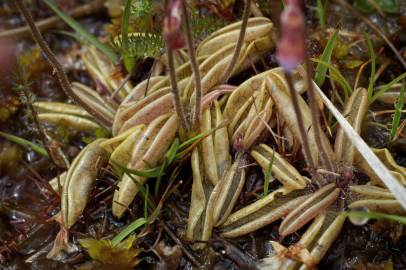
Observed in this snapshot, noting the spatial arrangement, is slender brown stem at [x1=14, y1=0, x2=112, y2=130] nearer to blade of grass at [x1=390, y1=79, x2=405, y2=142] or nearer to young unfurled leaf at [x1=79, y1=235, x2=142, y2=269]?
young unfurled leaf at [x1=79, y1=235, x2=142, y2=269]

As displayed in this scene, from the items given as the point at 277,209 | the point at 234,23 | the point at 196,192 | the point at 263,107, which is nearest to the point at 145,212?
the point at 196,192

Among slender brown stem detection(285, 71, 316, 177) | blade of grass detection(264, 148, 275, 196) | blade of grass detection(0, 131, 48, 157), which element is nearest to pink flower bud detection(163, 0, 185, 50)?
slender brown stem detection(285, 71, 316, 177)

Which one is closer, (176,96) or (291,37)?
(291,37)

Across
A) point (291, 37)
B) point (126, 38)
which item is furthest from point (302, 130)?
point (126, 38)

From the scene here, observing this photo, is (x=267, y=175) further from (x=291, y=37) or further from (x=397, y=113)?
(x=291, y=37)

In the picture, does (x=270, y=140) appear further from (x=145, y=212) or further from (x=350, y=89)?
(x=145, y=212)

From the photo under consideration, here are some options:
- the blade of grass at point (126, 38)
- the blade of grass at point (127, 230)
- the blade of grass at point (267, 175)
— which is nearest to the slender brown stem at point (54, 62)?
the blade of grass at point (126, 38)
